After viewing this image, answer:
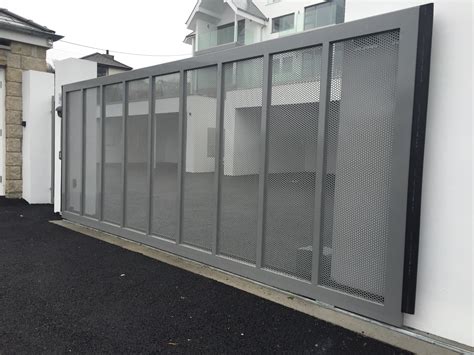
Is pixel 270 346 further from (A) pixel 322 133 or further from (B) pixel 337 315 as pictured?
(A) pixel 322 133

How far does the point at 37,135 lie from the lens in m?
8.73

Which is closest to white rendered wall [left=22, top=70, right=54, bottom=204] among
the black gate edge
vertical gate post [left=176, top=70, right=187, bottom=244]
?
vertical gate post [left=176, top=70, right=187, bottom=244]

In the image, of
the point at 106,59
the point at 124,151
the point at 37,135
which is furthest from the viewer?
the point at 106,59

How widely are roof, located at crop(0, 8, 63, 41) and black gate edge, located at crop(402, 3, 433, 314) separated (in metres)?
8.38

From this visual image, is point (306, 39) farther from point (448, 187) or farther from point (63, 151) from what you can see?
point (63, 151)

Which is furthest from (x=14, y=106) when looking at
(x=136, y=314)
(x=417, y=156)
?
(x=417, y=156)

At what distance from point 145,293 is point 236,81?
7.36 feet

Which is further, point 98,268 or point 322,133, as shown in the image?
point 98,268

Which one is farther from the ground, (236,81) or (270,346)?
(236,81)

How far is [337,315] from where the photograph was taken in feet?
10.8

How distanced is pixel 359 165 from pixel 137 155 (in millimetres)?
3320

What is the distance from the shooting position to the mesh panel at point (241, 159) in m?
4.01

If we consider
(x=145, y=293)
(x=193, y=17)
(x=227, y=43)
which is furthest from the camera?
(x=193, y=17)

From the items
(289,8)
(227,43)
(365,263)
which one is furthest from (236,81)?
(289,8)
